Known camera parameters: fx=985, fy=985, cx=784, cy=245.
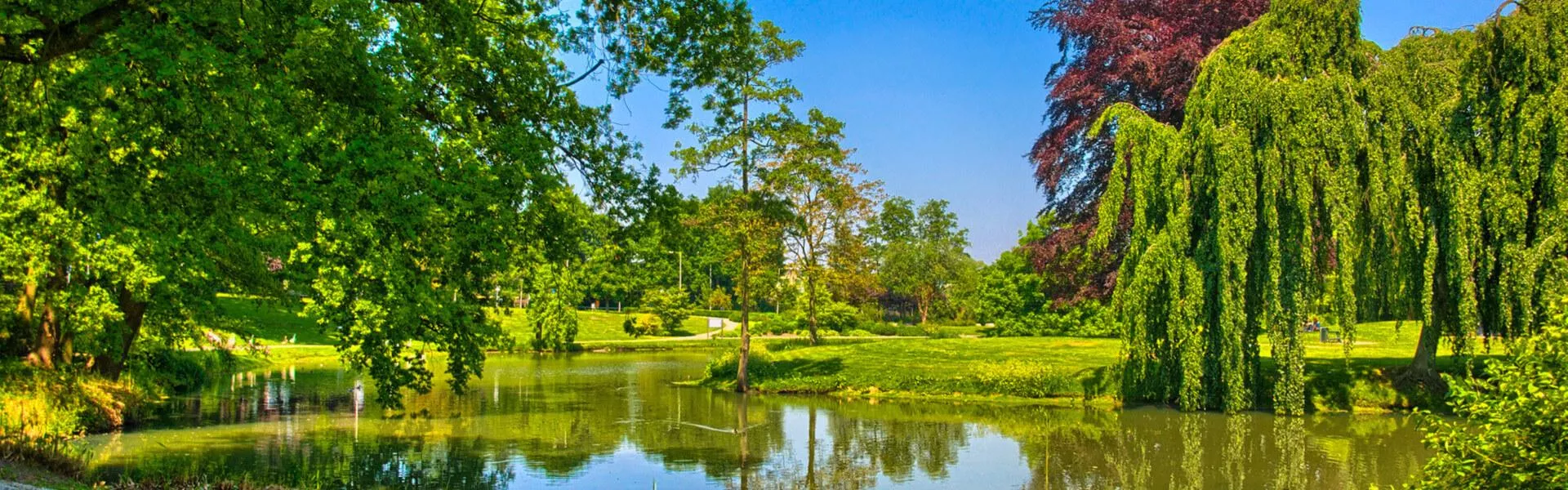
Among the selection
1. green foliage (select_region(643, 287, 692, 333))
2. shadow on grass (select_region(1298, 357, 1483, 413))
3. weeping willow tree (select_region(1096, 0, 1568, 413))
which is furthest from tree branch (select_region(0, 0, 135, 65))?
green foliage (select_region(643, 287, 692, 333))

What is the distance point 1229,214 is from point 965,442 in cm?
616

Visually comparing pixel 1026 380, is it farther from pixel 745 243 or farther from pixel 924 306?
pixel 924 306

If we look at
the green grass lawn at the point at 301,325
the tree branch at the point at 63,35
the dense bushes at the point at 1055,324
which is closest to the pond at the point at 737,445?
the green grass lawn at the point at 301,325

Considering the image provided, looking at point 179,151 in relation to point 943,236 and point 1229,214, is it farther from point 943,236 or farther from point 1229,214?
point 943,236

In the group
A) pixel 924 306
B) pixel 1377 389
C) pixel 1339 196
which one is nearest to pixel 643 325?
pixel 924 306

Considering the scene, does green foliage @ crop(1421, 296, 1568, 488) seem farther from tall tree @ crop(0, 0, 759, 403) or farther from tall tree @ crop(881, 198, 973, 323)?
tall tree @ crop(881, 198, 973, 323)

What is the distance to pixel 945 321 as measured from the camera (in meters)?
66.0

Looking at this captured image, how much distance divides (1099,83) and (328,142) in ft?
70.6

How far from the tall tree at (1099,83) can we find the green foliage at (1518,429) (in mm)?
18111

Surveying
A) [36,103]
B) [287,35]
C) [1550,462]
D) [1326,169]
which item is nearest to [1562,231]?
[1326,169]

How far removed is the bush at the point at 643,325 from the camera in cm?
5238

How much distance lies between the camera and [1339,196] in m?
16.8

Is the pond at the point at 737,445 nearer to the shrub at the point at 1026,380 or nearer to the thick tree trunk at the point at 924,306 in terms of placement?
the shrub at the point at 1026,380

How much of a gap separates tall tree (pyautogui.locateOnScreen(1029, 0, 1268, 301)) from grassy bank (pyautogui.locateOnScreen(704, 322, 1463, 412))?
265 centimetres
